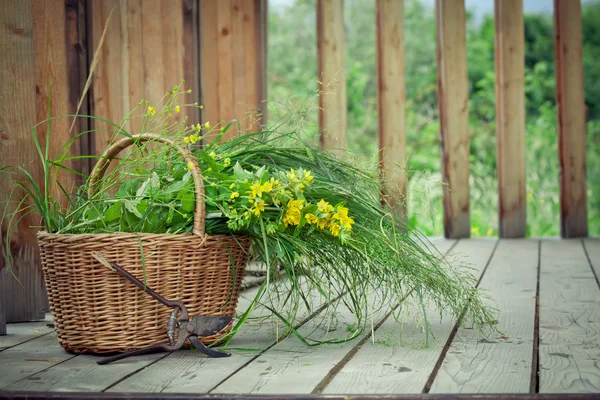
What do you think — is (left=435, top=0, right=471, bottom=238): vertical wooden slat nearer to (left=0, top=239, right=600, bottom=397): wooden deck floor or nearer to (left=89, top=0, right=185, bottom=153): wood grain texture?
(left=89, top=0, right=185, bottom=153): wood grain texture

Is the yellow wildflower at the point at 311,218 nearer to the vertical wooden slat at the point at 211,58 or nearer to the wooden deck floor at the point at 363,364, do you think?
the wooden deck floor at the point at 363,364

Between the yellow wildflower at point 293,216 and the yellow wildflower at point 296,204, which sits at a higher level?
the yellow wildflower at point 296,204

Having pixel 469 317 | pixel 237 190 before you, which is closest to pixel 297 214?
pixel 237 190

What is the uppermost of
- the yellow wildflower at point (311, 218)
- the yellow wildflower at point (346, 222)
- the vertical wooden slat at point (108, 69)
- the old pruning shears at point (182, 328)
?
the vertical wooden slat at point (108, 69)

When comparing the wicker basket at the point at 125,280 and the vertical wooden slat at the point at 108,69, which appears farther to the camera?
the vertical wooden slat at the point at 108,69

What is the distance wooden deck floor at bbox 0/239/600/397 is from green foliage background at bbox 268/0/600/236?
3100 mm

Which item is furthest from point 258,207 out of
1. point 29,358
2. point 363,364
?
point 29,358

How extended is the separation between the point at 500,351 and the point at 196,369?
0.72 m

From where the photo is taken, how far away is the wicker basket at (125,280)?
197 cm

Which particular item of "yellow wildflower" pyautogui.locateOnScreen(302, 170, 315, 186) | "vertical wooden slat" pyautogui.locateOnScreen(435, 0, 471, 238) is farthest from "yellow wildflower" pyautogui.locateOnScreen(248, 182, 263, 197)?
"vertical wooden slat" pyautogui.locateOnScreen(435, 0, 471, 238)

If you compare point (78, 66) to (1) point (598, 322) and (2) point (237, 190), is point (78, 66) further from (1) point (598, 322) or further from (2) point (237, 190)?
(1) point (598, 322)

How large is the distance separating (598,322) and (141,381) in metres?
1.32

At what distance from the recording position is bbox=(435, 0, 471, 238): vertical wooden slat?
Result: 4668mm

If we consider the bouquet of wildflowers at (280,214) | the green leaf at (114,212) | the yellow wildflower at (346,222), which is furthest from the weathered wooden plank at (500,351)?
the green leaf at (114,212)
